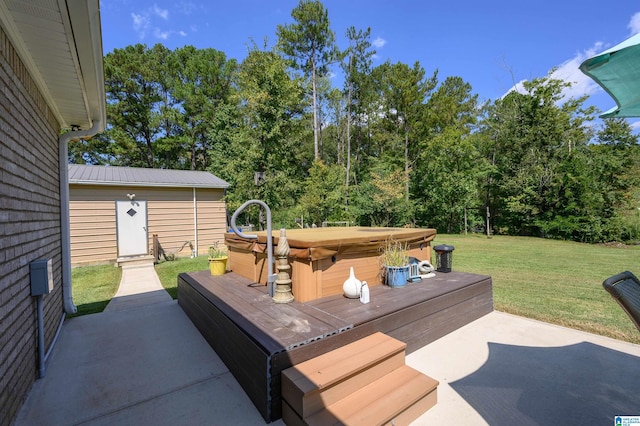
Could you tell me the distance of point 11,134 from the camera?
216 cm

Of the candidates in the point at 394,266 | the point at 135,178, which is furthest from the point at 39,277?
the point at 135,178

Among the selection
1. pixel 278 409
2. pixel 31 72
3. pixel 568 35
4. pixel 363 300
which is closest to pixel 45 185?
pixel 31 72

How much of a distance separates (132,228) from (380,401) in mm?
8752

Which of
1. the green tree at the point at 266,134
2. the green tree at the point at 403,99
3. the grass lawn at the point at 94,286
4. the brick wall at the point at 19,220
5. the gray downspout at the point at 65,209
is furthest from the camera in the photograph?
the green tree at the point at 403,99

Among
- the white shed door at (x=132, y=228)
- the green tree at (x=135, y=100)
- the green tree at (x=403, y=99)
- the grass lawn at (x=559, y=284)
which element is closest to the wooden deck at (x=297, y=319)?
the grass lawn at (x=559, y=284)

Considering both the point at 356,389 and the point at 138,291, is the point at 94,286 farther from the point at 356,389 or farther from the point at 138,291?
the point at 356,389

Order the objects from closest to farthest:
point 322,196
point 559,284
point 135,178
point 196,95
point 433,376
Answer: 1. point 433,376
2. point 559,284
3. point 135,178
4. point 322,196
5. point 196,95

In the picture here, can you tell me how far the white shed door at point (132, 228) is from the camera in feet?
26.7

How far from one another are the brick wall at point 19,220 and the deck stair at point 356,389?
179 cm

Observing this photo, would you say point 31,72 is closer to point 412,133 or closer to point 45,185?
point 45,185

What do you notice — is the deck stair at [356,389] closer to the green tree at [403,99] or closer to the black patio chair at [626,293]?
the black patio chair at [626,293]

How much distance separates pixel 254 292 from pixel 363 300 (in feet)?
4.16

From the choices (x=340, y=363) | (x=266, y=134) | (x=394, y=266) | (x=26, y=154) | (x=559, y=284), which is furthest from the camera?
(x=266, y=134)

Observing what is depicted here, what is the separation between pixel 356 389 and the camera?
6.25 feet
